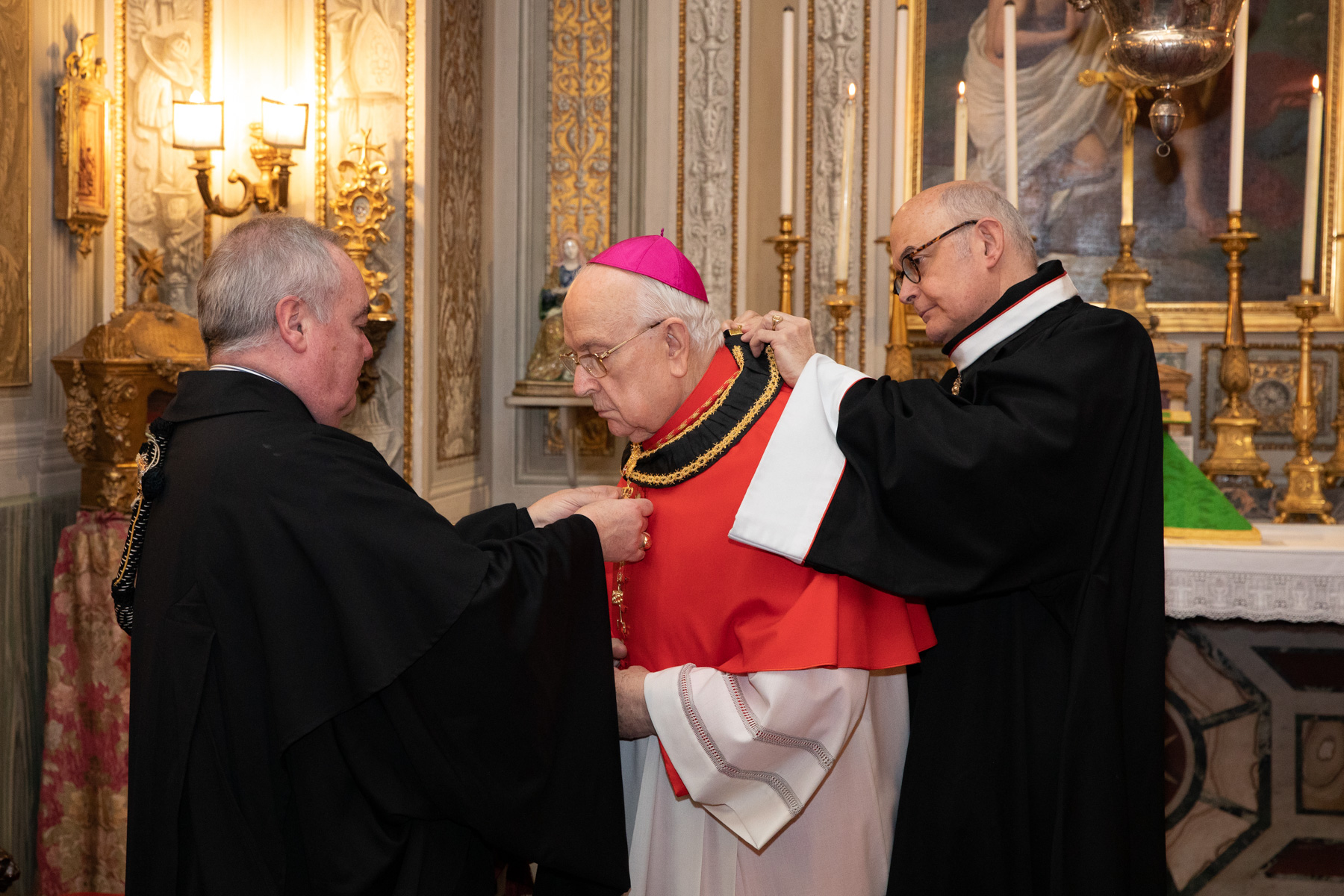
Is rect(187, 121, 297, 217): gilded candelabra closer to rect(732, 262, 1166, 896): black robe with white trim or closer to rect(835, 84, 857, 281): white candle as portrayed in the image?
rect(835, 84, 857, 281): white candle

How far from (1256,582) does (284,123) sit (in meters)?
4.03

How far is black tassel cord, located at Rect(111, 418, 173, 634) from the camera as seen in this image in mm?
2047

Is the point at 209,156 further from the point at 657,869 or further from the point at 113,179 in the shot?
the point at 657,869

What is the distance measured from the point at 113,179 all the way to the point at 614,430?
142 inches

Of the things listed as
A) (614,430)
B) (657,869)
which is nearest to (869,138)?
(614,430)

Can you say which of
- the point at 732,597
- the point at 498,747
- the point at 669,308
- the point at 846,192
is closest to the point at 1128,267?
the point at 846,192

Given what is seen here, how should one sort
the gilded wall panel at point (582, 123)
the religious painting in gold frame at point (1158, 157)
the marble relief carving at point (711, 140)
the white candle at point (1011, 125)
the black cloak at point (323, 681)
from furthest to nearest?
1. the gilded wall panel at point (582, 123)
2. the marble relief carving at point (711, 140)
3. the religious painting in gold frame at point (1158, 157)
4. the white candle at point (1011, 125)
5. the black cloak at point (323, 681)

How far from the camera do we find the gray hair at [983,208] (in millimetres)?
2461

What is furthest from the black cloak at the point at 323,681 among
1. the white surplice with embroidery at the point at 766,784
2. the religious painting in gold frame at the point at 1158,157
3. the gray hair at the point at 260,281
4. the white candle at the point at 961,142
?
the religious painting in gold frame at the point at 1158,157

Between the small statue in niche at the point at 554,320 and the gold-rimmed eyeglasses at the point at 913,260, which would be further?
the small statue in niche at the point at 554,320

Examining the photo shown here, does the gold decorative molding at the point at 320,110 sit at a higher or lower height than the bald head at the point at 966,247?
higher

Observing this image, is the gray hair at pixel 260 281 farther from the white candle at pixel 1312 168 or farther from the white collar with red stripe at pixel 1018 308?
the white candle at pixel 1312 168

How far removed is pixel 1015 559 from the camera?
2.14m

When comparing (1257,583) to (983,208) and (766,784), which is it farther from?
(766,784)
